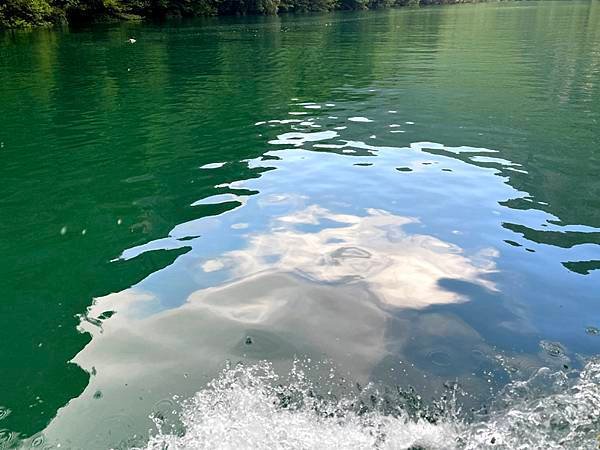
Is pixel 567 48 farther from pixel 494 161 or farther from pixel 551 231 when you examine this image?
pixel 551 231

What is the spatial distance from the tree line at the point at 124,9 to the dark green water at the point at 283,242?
108ft

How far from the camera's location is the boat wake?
4484 millimetres

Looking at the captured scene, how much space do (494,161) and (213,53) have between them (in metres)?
23.6

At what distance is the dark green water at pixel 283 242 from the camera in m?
5.61

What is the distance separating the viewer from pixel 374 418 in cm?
476

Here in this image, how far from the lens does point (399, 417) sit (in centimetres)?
478

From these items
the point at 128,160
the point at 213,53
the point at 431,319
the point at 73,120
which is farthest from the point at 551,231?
the point at 213,53

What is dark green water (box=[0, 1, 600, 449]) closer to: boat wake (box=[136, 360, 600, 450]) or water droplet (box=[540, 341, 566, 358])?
water droplet (box=[540, 341, 566, 358])

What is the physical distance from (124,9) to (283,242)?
58.1m

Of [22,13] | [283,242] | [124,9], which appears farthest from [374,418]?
[124,9]

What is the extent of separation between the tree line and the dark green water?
3303cm

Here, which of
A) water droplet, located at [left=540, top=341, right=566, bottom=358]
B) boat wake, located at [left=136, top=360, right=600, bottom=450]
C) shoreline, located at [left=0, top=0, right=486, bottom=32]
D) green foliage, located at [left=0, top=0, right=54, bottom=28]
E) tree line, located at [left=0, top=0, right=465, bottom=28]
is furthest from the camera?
tree line, located at [left=0, top=0, right=465, bottom=28]

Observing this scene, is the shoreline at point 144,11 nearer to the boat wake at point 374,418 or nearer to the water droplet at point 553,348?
the boat wake at point 374,418

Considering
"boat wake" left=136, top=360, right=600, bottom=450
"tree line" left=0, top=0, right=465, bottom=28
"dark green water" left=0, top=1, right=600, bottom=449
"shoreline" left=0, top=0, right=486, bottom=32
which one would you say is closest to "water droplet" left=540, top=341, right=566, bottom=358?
"dark green water" left=0, top=1, right=600, bottom=449
